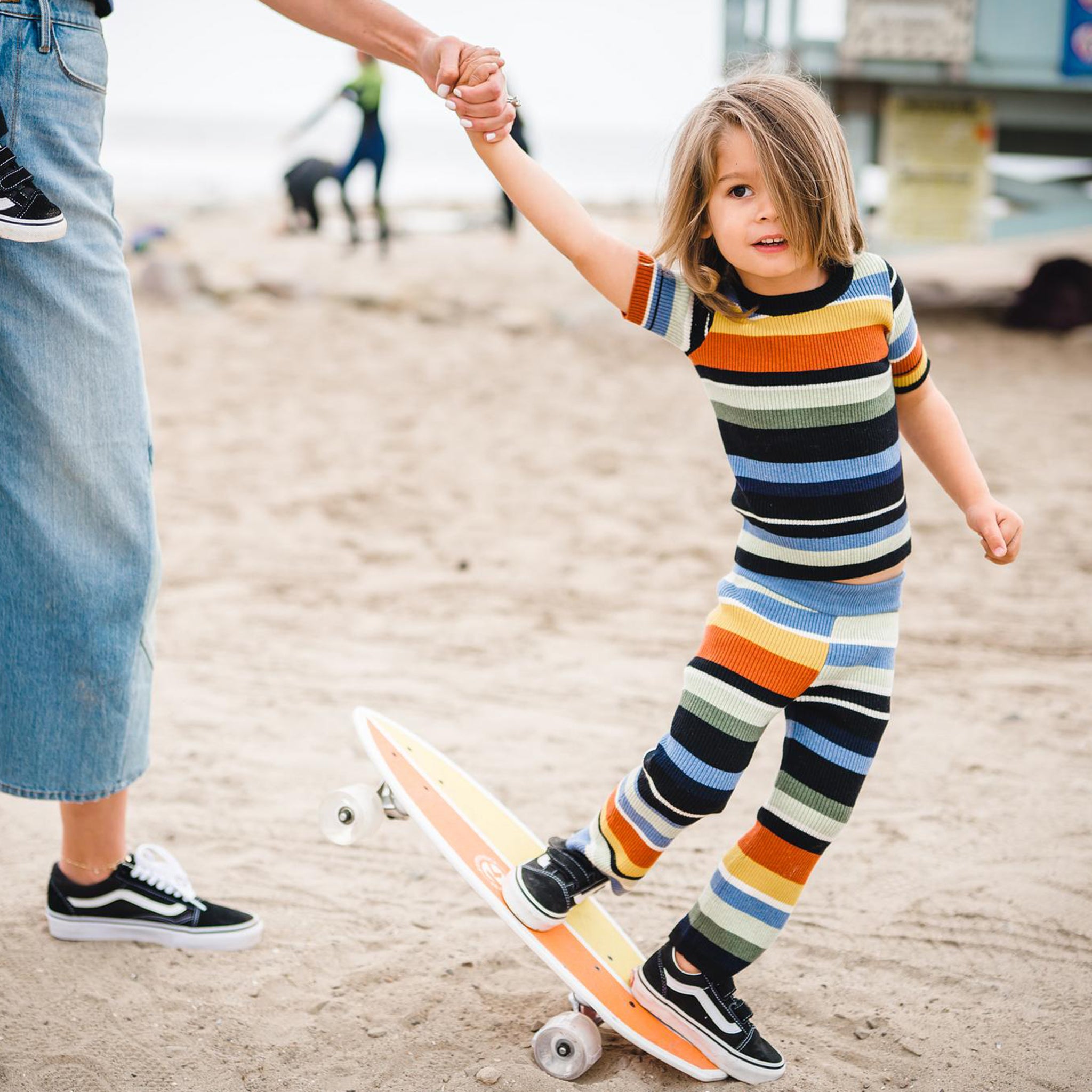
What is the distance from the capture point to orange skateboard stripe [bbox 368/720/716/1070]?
5.73 ft

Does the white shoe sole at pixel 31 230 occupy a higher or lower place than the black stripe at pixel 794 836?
higher

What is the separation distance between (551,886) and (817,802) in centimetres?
44

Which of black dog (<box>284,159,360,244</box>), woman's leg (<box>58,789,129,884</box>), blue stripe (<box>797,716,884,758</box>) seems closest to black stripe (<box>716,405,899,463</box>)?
blue stripe (<box>797,716,884,758</box>)

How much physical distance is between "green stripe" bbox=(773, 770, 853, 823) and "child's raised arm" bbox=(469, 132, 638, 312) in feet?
2.55

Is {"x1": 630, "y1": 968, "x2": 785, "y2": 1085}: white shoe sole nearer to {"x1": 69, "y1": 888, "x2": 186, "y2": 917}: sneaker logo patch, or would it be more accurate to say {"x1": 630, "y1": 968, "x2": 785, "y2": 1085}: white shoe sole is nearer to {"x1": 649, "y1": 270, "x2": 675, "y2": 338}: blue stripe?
{"x1": 69, "y1": 888, "x2": 186, "y2": 917}: sneaker logo patch

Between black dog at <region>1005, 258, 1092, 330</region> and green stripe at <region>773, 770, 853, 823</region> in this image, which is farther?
black dog at <region>1005, 258, 1092, 330</region>

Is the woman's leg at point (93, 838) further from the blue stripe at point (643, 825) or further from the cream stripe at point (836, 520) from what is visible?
the cream stripe at point (836, 520)

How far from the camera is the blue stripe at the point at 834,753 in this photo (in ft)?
5.44

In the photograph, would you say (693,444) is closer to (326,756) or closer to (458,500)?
(458,500)

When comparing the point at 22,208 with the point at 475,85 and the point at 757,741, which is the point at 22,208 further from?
the point at 757,741

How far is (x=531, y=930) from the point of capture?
1.78 m

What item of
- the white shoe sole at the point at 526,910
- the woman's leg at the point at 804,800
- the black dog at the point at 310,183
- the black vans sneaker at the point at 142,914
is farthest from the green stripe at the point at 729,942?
the black dog at the point at 310,183

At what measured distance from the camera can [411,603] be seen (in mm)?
3992

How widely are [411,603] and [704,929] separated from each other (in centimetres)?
241
